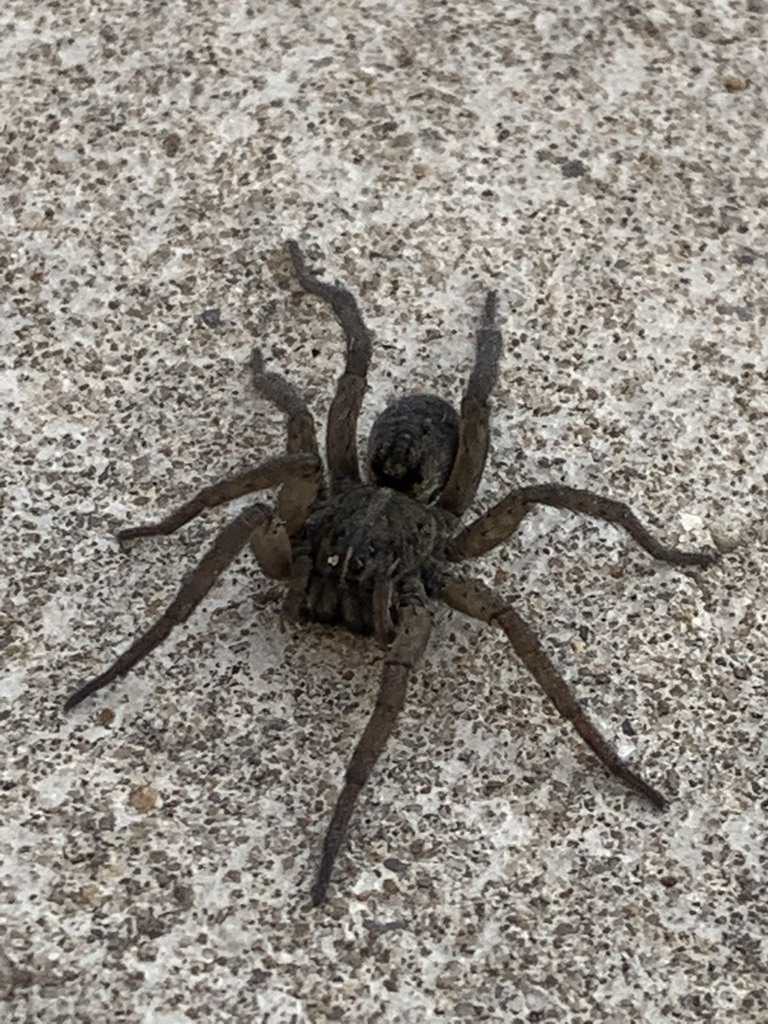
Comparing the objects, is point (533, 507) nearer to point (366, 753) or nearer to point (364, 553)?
point (364, 553)

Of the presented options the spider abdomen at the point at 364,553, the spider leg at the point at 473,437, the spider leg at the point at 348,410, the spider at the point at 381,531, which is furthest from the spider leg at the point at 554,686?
the spider leg at the point at 348,410

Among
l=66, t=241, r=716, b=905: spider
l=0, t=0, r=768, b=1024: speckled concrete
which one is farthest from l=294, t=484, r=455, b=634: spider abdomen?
l=0, t=0, r=768, b=1024: speckled concrete

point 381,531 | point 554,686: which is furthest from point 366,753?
point 381,531

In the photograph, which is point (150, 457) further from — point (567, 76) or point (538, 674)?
point (567, 76)

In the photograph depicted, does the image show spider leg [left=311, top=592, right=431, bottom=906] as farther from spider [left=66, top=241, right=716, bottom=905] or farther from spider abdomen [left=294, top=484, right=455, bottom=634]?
spider abdomen [left=294, top=484, right=455, bottom=634]

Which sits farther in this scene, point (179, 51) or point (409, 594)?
point (179, 51)

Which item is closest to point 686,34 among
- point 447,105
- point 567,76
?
point 567,76
